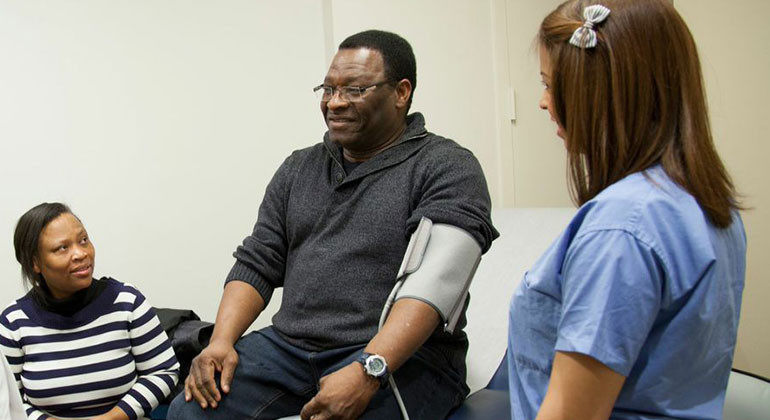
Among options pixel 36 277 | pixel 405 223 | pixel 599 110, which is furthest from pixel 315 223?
pixel 599 110

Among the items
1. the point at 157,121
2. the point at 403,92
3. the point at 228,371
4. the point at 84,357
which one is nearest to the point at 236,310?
the point at 228,371

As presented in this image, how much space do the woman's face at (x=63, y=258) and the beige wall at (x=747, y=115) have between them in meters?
1.89

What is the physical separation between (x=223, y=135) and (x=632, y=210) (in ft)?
5.94

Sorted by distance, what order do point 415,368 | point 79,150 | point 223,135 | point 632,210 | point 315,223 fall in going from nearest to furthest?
point 632,210, point 415,368, point 315,223, point 79,150, point 223,135

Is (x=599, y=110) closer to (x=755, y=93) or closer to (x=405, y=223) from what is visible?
(x=405, y=223)

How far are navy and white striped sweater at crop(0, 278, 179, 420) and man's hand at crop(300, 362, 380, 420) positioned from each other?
50cm

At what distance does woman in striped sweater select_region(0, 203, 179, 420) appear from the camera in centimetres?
158

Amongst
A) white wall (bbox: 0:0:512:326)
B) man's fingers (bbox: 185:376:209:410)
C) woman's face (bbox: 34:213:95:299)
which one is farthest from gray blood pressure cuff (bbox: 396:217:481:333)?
white wall (bbox: 0:0:512:326)

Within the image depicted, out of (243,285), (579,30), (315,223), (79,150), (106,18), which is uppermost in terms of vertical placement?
(106,18)

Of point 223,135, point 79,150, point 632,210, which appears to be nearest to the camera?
point 632,210

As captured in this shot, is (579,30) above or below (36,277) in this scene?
above

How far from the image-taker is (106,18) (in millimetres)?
2189

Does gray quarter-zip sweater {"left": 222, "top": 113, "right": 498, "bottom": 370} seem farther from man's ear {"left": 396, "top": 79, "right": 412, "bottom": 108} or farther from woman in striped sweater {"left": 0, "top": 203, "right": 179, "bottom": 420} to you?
woman in striped sweater {"left": 0, "top": 203, "right": 179, "bottom": 420}

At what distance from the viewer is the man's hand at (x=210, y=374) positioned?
58.4 inches
